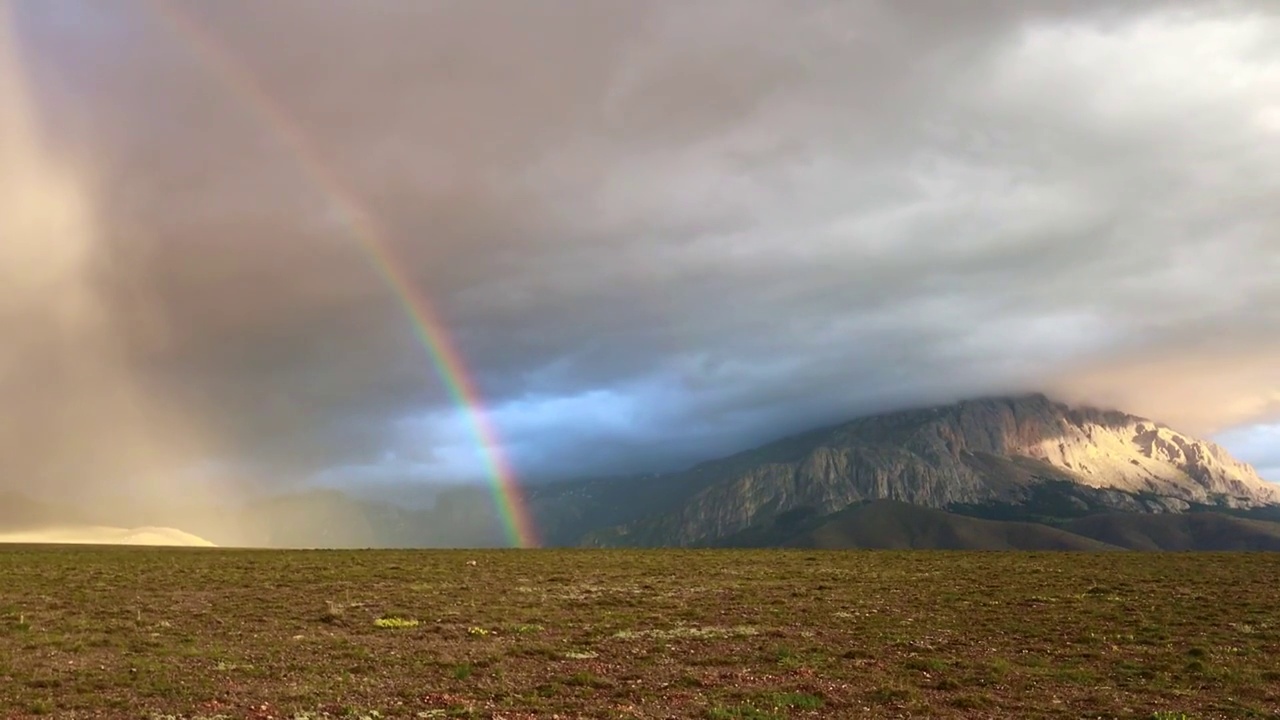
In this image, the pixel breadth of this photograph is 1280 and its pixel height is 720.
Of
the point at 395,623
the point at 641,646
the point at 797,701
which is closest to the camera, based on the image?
the point at 797,701

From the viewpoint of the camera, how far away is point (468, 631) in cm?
3769

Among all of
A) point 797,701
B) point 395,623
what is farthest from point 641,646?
point 395,623

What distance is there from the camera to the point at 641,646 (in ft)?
109

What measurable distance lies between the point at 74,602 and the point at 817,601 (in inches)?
1772

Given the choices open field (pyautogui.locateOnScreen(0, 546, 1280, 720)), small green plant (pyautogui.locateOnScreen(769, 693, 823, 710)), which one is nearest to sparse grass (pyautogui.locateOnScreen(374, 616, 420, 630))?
open field (pyautogui.locateOnScreen(0, 546, 1280, 720))

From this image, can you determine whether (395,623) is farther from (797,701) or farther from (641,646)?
(797,701)

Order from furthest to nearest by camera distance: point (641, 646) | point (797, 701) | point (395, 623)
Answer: point (395, 623) → point (641, 646) → point (797, 701)

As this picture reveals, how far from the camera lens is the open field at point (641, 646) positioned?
23609 mm

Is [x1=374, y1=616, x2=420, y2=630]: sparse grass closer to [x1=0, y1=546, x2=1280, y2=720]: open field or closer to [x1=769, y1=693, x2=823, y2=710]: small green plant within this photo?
[x1=0, y1=546, x2=1280, y2=720]: open field

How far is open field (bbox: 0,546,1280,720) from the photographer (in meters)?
23.6

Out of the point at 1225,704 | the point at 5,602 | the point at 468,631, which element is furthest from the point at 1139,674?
the point at 5,602

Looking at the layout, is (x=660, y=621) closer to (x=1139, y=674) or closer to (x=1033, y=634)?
(x=1033, y=634)

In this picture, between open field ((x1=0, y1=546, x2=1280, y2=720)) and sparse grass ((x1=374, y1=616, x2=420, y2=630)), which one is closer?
open field ((x1=0, y1=546, x2=1280, y2=720))

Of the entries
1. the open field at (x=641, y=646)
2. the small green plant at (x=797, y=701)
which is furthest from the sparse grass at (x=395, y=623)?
the small green plant at (x=797, y=701)
